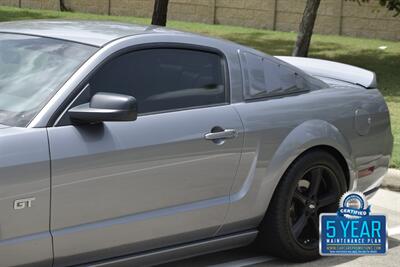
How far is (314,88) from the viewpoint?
5.34 meters

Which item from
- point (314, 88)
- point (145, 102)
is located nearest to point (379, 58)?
point (314, 88)

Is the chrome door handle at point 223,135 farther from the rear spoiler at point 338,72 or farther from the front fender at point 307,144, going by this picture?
the rear spoiler at point 338,72

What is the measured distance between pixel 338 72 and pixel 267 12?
18644 millimetres

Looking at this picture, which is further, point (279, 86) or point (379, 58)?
point (379, 58)

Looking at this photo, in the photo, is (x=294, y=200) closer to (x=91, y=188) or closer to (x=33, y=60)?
(x=91, y=188)

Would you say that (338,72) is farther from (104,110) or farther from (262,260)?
(104,110)

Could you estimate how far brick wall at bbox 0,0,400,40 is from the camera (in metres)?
22.2

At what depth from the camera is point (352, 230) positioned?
198 inches

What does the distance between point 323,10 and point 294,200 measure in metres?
18.9

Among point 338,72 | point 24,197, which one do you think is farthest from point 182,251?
point 338,72

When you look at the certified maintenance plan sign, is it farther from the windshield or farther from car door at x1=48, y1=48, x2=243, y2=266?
the windshield

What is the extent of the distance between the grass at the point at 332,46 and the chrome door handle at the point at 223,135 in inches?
308

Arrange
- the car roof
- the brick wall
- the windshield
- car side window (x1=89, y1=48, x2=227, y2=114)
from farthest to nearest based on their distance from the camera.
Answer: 1. the brick wall
2. the car roof
3. car side window (x1=89, y1=48, x2=227, y2=114)
4. the windshield

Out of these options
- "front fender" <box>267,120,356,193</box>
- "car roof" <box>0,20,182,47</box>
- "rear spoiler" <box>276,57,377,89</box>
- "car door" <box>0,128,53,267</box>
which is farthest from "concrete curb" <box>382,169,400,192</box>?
"car door" <box>0,128,53,267</box>
